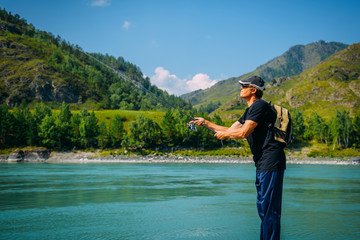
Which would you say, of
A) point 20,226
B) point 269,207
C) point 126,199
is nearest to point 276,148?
point 269,207

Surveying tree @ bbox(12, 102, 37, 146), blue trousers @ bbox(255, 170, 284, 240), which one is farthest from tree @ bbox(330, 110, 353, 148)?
blue trousers @ bbox(255, 170, 284, 240)

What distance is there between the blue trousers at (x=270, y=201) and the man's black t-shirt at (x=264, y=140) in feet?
0.45

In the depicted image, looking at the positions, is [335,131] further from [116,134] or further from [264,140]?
[264,140]

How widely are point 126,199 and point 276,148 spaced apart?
16908mm

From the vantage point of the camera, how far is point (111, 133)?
10531 centimetres

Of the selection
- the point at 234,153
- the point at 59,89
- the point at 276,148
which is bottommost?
the point at 234,153

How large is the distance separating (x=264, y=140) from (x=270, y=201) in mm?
1041

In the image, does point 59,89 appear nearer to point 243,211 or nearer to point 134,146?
point 134,146

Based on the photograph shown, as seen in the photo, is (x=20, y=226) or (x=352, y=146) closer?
(x=20, y=226)

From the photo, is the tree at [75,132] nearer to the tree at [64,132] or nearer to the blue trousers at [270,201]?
the tree at [64,132]

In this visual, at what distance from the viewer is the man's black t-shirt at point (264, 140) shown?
5.04 metres

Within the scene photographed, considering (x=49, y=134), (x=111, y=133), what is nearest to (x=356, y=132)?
(x=111, y=133)

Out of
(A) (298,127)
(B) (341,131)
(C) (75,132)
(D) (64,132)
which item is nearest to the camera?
(C) (75,132)

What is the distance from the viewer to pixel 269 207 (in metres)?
5.12
